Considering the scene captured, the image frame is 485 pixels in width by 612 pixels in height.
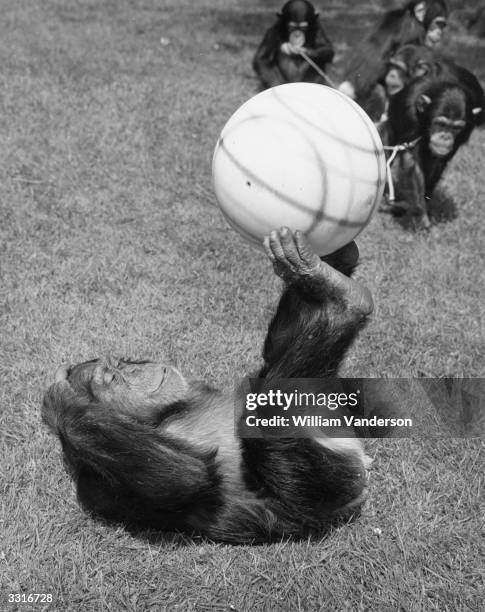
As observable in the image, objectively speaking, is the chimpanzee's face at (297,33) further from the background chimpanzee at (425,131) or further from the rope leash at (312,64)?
the background chimpanzee at (425,131)

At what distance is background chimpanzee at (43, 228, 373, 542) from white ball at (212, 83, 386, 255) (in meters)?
0.13

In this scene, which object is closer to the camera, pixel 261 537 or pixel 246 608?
pixel 246 608

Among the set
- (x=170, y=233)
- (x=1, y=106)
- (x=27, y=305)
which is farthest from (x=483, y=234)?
(x=1, y=106)

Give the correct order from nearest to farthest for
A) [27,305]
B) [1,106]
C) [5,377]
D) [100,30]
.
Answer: [5,377], [27,305], [1,106], [100,30]

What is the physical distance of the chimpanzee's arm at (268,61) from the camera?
8961 mm

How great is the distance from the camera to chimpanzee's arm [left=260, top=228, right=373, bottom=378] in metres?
2.76

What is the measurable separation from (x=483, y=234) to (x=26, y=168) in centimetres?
410

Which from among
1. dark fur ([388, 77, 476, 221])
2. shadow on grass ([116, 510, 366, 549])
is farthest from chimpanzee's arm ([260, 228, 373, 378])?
dark fur ([388, 77, 476, 221])

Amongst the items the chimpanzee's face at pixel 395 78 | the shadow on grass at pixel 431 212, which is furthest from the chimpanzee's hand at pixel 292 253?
the chimpanzee's face at pixel 395 78

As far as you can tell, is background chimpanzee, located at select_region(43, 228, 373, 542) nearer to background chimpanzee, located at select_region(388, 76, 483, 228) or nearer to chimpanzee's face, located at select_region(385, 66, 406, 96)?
background chimpanzee, located at select_region(388, 76, 483, 228)

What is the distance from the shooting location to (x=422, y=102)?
582 centimetres

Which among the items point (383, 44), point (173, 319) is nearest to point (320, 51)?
point (383, 44)

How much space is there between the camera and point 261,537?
3064mm

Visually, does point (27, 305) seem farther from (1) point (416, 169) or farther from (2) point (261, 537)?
(1) point (416, 169)
